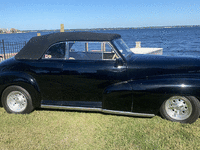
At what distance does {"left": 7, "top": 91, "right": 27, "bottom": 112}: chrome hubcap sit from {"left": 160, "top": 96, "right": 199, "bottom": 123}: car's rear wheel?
119 inches

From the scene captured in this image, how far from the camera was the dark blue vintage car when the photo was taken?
3.63 metres

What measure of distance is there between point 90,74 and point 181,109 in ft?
6.41

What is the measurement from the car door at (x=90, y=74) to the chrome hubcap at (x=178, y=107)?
3.46ft

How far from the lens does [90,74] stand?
12.8 feet

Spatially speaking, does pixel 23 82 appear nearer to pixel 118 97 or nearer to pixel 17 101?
pixel 17 101

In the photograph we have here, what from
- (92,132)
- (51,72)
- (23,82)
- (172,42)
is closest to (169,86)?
(92,132)

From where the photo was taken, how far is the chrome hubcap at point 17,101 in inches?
165

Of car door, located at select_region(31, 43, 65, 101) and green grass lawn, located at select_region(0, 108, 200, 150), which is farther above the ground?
car door, located at select_region(31, 43, 65, 101)

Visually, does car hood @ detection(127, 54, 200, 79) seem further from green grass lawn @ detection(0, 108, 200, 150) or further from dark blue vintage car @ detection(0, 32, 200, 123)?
green grass lawn @ detection(0, 108, 200, 150)

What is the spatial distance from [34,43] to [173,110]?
339 centimetres

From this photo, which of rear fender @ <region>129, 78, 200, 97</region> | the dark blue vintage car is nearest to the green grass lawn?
the dark blue vintage car

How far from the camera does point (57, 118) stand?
4180 millimetres

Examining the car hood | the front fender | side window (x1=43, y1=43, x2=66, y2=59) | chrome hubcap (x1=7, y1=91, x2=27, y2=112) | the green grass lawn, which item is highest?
side window (x1=43, y1=43, x2=66, y2=59)

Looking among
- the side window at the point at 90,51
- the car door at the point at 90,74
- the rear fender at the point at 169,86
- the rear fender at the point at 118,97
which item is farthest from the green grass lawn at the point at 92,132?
the side window at the point at 90,51
